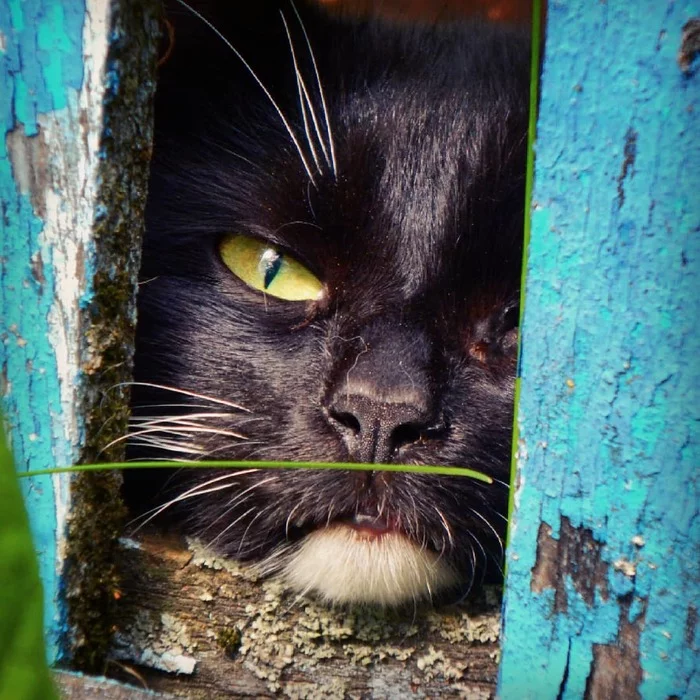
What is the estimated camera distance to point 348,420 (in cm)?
123

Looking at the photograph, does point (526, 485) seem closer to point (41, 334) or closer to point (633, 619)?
point (633, 619)

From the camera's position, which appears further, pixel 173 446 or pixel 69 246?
pixel 173 446

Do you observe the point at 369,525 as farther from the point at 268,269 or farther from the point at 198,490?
the point at 268,269

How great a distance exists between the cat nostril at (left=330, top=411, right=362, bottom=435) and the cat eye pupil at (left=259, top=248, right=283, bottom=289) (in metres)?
0.37

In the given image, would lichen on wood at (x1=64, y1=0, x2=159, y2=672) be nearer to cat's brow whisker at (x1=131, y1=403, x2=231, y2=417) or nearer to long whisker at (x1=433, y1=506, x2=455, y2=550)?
cat's brow whisker at (x1=131, y1=403, x2=231, y2=417)

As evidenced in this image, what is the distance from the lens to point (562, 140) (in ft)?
2.50

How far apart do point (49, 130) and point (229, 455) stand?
25.3 inches

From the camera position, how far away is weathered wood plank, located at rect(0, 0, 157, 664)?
92 centimetres

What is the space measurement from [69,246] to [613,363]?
0.63 m

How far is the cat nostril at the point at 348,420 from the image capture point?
1.21 metres

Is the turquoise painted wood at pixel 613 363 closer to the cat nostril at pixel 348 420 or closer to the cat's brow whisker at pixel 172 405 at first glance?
the cat nostril at pixel 348 420

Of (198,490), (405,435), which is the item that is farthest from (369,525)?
(198,490)

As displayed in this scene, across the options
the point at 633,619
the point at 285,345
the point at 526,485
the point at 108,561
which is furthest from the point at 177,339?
the point at 633,619

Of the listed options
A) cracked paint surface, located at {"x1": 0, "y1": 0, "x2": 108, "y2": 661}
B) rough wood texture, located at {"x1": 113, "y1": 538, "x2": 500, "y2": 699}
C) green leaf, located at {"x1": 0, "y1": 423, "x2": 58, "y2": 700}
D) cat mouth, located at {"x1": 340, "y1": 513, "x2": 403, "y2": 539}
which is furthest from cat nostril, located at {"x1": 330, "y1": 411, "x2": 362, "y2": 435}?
green leaf, located at {"x1": 0, "y1": 423, "x2": 58, "y2": 700}
